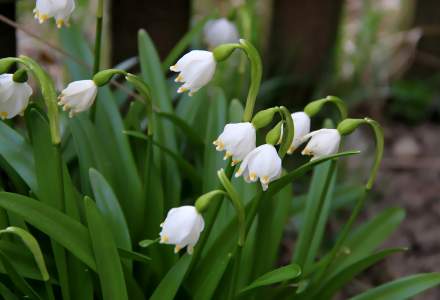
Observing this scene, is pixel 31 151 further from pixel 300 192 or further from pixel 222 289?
pixel 300 192

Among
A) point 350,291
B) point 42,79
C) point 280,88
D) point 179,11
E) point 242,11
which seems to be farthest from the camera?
point 280,88

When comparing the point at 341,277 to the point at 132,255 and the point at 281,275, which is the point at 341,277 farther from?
the point at 132,255

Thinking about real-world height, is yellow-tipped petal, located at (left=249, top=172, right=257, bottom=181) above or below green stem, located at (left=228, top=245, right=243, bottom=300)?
above

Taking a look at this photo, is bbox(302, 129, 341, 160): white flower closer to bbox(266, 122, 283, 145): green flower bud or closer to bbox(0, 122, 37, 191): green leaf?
bbox(266, 122, 283, 145): green flower bud

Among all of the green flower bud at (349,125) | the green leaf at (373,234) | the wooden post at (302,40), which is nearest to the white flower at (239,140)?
the green flower bud at (349,125)

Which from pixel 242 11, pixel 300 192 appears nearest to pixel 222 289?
pixel 242 11

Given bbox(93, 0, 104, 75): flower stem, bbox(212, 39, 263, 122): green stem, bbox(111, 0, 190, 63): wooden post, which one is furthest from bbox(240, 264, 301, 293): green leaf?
bbox(111, 0, 190, 63): wooden post
